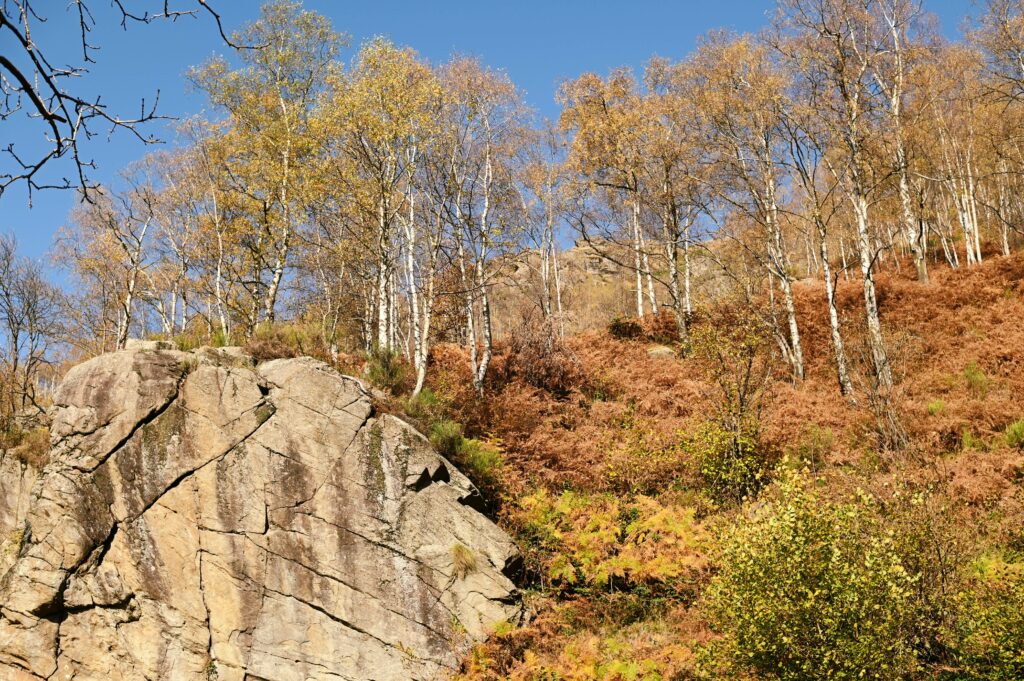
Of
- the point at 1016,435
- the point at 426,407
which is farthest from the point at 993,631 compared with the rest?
the point at 426,407

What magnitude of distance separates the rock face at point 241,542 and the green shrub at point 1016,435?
11.4 m

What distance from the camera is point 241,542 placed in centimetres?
1339

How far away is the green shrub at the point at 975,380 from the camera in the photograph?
16.7 metres

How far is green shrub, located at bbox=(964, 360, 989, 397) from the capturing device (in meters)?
16.7

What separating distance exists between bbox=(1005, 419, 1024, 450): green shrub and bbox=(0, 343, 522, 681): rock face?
11.4 meters

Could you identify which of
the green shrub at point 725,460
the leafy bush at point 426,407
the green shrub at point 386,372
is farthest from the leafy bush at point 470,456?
the green shrub at point 725,460

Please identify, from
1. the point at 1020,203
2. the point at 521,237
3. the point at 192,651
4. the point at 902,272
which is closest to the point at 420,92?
the point at 521,237

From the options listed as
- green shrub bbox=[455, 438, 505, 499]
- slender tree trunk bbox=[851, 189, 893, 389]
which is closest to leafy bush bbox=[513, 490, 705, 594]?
green shrub bbox=[455, 438, 505, 499]

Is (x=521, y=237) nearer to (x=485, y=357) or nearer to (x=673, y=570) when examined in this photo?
(x=485, y=357)

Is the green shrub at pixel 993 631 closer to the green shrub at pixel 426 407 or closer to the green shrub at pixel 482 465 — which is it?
the green shrub at pixel 482 465

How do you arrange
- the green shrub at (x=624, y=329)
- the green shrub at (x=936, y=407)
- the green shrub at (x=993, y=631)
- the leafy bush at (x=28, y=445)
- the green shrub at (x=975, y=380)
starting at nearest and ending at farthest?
the green shrub at (x=993, y=631), the leafy bush at (x=28, y=445), the green shrub at (x=936, y=407), the green shrub at (x=975, y=380), the green shrub at (x=624, y=329)

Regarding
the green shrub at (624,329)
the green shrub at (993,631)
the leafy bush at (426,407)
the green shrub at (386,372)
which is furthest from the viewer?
the green shrub at (624,329)

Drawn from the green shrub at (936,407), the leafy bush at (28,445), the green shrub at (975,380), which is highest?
the leafy bush at (28,445)

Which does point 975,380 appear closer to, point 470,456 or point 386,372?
point 470,456
